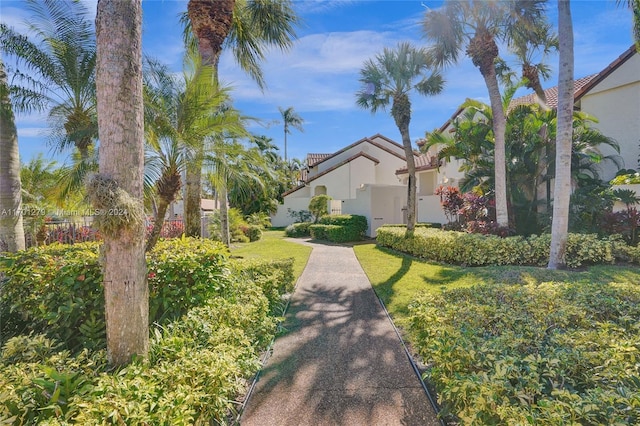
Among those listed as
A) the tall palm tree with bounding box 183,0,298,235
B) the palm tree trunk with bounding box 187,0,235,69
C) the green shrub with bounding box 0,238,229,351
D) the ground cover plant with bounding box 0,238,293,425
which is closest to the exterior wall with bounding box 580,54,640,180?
the tall palm tree with bounding box 183,0,298,235

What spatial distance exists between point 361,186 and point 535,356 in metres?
18.5

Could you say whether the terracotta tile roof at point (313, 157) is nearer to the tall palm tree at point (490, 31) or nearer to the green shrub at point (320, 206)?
the green shrub at point (320, 206)

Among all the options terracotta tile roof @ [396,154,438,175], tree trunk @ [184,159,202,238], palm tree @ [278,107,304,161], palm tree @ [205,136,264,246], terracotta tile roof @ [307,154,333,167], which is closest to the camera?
palm tree @ [205,136,264,246]

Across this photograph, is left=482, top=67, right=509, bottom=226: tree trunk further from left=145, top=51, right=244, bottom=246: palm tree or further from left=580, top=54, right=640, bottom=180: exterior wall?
left=145, top=51, right=244, bottom=246: palm tree

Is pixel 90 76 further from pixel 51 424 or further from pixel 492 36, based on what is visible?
pixel 492 36

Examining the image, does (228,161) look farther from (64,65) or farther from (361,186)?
(361,186)

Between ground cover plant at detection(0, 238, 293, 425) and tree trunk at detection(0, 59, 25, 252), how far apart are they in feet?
5.48


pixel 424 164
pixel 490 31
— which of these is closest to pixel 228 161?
pixel 490 31

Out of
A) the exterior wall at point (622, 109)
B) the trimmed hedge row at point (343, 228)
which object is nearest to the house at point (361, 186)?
the trimmed hedge row at point (343, 228)

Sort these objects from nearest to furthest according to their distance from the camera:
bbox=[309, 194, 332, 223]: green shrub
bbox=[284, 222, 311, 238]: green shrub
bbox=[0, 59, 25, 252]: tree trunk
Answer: bbox=[0, 59, 25, 252]: tree trunk, bbox=[284, 222, 311, 238]: green shrub, bbox=[309, 194, 332, 223]: green shrub

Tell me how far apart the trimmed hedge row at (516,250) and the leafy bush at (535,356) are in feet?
17.1

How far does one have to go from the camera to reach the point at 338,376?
12.9ft

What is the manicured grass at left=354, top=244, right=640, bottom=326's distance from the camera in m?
6.96

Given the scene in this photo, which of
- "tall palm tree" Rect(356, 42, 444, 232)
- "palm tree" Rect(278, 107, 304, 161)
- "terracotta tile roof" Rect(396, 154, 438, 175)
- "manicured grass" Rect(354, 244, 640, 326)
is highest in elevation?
"palm tree" Rect(278, 107, 304, 161)
